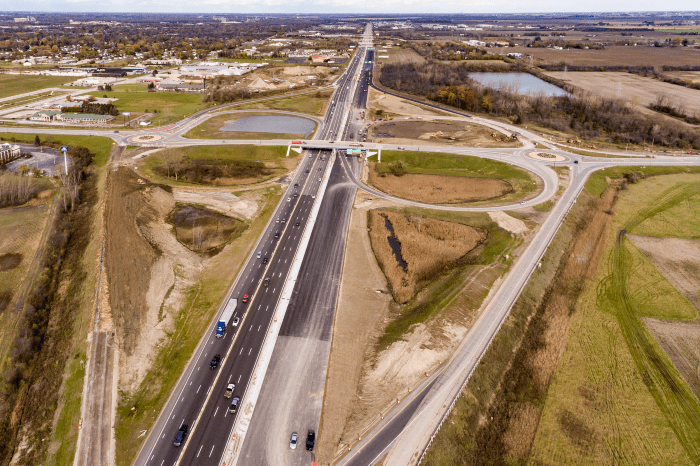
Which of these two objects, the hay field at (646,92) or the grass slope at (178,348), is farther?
the hay field at (646,92)

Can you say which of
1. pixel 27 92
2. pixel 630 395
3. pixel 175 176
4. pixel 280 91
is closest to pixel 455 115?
pixel 280 91

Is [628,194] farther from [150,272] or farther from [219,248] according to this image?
[150,272]

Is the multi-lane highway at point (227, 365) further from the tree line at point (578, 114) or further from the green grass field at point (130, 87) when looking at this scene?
the green grass field at point (130, 87)

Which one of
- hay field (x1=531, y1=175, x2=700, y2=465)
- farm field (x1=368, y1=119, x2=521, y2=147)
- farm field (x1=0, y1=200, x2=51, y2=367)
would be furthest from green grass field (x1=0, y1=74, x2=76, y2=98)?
hay field (x1=531, y1=175, x2=700, y2=465)

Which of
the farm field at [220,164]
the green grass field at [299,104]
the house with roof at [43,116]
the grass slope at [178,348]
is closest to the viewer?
the grass slope at [178,348]

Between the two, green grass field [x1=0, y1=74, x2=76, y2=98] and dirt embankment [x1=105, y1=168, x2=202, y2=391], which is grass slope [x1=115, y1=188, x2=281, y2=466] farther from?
green grass field [x1=0, y1=74, x2=76, y2=98]

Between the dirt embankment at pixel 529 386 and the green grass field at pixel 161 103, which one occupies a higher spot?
the green grass field at pixel 161 103

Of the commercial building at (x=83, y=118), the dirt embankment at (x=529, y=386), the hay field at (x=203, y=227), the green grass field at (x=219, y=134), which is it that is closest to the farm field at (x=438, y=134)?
the green grass field at (x=219, y=134)

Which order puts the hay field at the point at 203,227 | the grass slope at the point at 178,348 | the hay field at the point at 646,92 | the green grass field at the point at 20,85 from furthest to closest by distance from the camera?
the green grass field at the point at 20,85 < the hay field at the point at 646,92 < the hay field at the point at 203,227 < the grass slope at the point at 178,348
